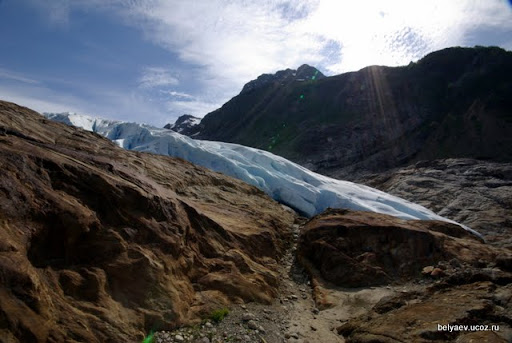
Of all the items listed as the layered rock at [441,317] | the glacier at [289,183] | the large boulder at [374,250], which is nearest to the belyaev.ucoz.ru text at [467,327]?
the layered rock at [441,317]

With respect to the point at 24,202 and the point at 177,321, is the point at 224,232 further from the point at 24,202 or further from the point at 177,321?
the point at 24,202

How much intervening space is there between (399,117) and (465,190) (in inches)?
1608

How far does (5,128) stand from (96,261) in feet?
15.8

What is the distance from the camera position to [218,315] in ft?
28.4

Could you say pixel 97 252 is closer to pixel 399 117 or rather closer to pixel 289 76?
pixel 399 117

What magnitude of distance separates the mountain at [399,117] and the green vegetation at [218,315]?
163ft

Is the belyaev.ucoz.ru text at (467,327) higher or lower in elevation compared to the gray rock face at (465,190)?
lower

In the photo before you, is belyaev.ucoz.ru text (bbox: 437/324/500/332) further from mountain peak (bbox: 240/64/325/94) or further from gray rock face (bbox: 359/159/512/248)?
mountain peak (bbox: 240/64/325/94)

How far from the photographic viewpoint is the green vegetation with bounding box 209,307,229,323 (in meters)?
8.57

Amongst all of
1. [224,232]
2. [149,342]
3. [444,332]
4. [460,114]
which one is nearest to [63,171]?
[149,342]

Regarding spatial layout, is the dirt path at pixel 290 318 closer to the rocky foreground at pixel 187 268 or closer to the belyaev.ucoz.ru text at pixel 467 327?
the rocky foreground at pixel 187 268

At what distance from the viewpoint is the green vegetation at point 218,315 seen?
857 centimetres

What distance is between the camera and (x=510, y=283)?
8984 millimetres

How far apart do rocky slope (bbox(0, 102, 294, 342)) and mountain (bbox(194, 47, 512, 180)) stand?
4848 cm
